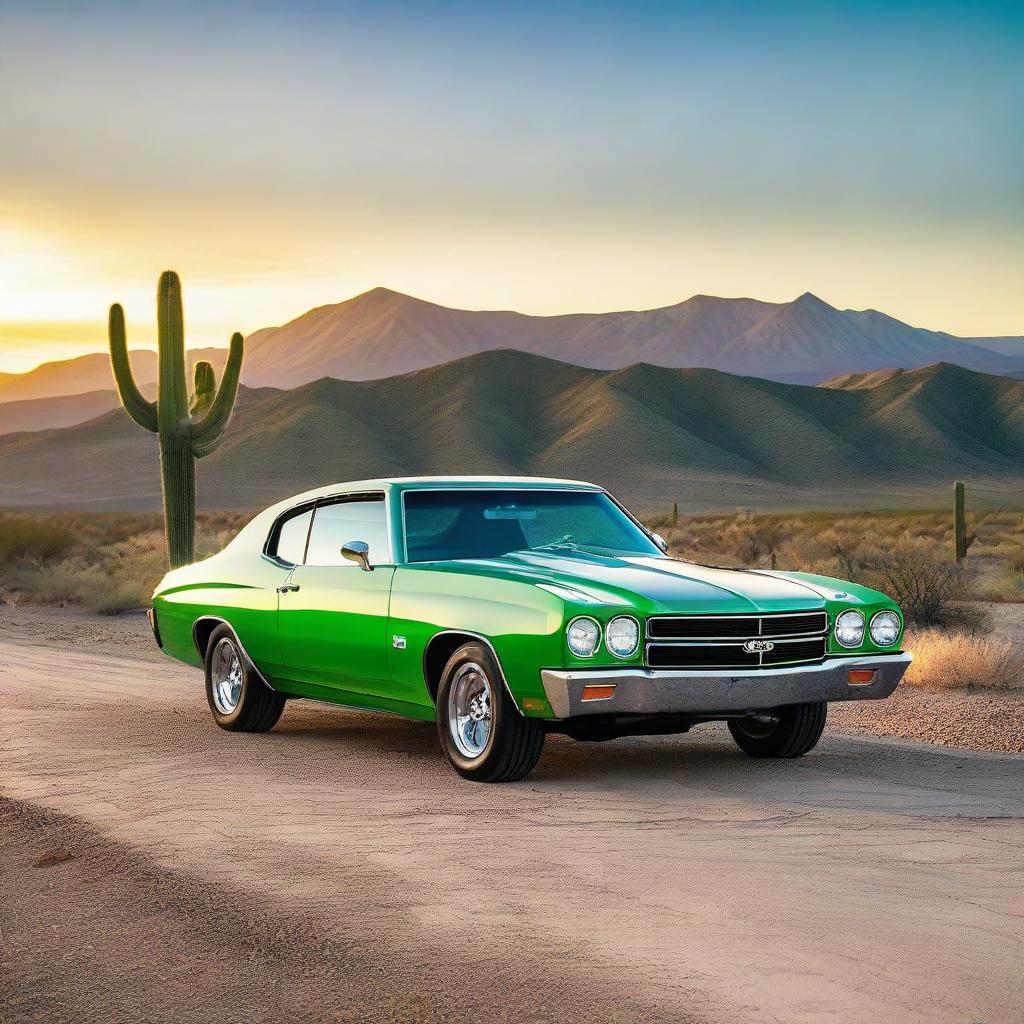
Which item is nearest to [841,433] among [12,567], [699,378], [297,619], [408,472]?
[699,378]

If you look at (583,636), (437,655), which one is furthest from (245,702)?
(583,636)

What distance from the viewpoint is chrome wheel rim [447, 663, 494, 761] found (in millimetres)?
9227

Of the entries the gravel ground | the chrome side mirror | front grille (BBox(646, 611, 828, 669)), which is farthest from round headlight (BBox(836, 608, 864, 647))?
the chrome side mirror

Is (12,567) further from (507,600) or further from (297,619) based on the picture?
(507,600)

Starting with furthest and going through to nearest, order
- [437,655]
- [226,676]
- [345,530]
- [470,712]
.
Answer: [226,676] → [345,530] → [437,655] → [470,712]

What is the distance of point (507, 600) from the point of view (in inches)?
355

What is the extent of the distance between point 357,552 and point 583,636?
6.13 ft

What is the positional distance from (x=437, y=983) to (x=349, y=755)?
16.7ft

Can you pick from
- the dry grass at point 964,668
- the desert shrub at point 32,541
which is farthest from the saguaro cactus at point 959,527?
the dry grass at point 964,668

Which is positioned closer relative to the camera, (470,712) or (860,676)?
(470,712)

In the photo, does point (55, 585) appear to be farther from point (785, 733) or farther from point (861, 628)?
point (861, 628)

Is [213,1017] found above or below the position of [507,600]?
below

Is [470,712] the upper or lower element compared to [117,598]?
upper

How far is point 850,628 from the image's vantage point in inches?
376
